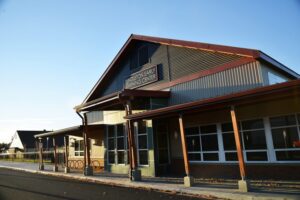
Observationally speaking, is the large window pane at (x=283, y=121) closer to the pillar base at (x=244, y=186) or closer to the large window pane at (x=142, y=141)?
the pillar base at (x=244, y=186)

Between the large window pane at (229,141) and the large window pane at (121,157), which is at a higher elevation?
the large window pane at (229,141)

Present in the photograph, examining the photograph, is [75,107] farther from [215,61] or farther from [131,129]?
[215,61]

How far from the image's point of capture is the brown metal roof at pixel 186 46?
A: 1260 cm

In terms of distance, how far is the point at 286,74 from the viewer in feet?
49.4

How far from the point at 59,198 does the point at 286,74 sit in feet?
41.9

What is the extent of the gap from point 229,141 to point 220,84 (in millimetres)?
2864

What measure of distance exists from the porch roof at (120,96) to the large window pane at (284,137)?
6.66 m

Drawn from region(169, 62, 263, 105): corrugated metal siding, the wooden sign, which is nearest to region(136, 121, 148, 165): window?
region(169, 62, 263, 105): corrugated metal siding

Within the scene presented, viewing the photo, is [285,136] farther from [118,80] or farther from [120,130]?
[118,80]

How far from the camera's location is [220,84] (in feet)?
46.0

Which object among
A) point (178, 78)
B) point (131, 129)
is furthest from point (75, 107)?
point (178, 78)

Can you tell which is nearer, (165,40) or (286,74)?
(286,74)

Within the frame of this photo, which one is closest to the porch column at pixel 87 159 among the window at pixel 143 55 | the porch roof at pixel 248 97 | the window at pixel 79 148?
the window at pixel 143 55

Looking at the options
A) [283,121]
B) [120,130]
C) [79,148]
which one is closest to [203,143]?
[283,121]
